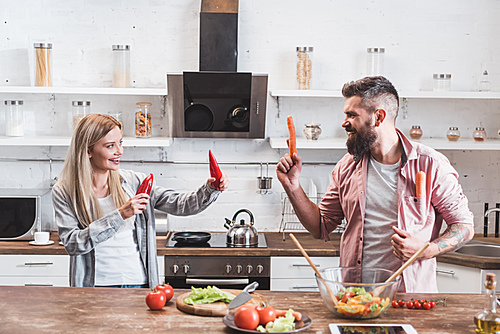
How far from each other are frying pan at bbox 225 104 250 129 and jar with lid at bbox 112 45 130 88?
2.47ft

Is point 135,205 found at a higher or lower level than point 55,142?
lower

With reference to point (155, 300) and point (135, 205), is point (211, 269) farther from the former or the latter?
point (155, 300)

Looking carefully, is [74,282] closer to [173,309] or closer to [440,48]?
[173,309]

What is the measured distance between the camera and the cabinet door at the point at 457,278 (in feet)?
11.6

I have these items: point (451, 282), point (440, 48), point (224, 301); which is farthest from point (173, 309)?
point (440, 48)

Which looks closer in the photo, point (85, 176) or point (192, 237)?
point (85, 176)

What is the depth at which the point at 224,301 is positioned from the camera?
215 centimetres

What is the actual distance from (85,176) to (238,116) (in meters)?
1.61

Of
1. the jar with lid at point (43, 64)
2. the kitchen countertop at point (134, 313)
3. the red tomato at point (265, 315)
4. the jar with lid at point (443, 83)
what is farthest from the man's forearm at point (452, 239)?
the jar with lid at point (43, 64)

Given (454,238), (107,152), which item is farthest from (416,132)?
(107,152)

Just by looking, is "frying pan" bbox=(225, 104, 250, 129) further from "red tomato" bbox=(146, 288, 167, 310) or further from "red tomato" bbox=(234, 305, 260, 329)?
"red tomato" bbox=(234, 305, 260, 329)

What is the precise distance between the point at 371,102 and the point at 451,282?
159 centimetres

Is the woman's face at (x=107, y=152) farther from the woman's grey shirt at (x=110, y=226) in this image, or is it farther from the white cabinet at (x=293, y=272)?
the white cabinet at (x=293, y=272)

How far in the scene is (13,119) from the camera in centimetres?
417
